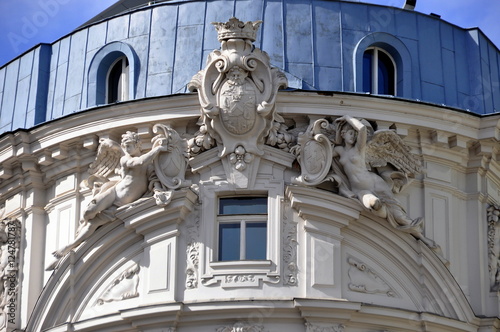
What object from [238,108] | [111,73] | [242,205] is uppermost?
[111,73]

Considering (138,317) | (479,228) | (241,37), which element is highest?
(241,37)

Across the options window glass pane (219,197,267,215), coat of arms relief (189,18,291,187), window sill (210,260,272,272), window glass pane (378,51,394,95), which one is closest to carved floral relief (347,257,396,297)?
window sill (210,260,272,272)

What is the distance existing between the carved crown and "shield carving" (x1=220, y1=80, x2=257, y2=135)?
0.75 m

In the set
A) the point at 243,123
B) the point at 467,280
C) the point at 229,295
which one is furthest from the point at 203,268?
the point at 467,280

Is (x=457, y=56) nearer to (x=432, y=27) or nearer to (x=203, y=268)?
(x=432, y=27)

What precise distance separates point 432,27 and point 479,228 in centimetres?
343

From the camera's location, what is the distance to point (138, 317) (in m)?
27.0

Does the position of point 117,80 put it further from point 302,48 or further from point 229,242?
point 229,242

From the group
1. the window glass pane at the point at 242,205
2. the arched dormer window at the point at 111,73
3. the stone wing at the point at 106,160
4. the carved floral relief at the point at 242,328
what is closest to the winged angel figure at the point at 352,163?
the window glass pane at the point at 242,205

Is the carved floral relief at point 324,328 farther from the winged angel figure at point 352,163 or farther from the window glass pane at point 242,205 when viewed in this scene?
the window glass pane at point 242,205

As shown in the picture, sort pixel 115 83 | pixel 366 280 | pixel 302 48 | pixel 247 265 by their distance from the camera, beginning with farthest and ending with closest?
pixel 115 83 → pixel 302 48 → pixel 366 280 → pixel 247 265

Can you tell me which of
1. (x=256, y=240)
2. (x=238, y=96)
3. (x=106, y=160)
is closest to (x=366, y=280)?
(x=256, y=240)

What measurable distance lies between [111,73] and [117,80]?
0.51 ft

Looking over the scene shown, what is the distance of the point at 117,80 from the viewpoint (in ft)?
97.2
